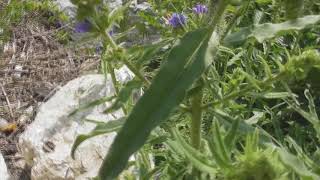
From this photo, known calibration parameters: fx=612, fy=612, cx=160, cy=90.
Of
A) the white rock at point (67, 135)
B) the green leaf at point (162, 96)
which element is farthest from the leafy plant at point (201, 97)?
the white rock at point (67, 135)

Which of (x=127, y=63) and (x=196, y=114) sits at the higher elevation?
(x=127, y=63)

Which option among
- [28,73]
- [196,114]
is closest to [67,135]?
[28,73]

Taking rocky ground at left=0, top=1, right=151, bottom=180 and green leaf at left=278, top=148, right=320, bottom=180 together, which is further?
rocky ground at left=0, top=1, right=151, bottom=180

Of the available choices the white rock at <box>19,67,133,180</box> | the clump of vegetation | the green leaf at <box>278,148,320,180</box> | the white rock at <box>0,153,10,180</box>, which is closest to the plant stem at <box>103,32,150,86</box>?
the clump of vegetation

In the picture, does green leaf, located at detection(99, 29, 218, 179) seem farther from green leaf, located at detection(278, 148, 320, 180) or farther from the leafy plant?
green leaf, located at detection(278, 148, 320, 180)

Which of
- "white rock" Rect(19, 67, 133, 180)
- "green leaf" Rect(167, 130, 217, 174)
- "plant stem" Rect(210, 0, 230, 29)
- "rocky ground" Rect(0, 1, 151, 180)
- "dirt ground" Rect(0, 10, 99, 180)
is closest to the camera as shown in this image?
"plant stem" Rect(210, 0, 230, 29)

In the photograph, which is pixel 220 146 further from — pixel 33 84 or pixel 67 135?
pixel 33 84
